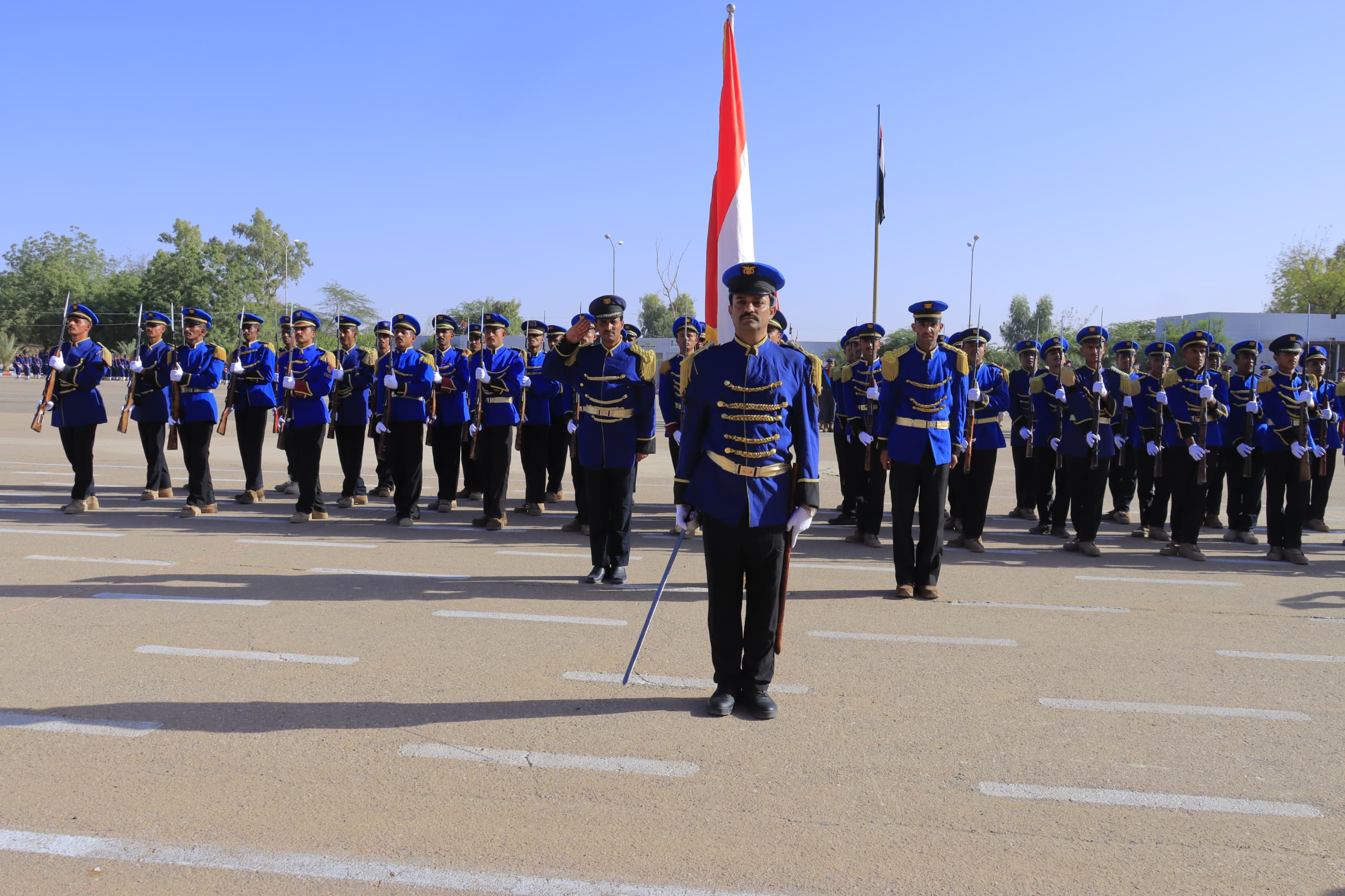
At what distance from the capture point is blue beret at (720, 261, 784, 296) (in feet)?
15.4

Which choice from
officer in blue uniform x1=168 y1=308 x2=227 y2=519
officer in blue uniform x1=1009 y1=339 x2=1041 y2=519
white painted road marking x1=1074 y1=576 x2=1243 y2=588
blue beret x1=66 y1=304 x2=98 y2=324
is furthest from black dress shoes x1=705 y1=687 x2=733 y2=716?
blue beret x1=66 y1=304 x2=98 y2=324

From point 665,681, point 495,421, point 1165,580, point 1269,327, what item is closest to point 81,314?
point 495,421

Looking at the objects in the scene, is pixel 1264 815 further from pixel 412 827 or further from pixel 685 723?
pixel 412 827

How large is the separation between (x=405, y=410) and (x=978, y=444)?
601 cm

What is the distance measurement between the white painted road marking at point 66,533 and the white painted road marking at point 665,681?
604 cm

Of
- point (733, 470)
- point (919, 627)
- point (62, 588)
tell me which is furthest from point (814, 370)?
point (62, 588)

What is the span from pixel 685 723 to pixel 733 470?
1.18 m

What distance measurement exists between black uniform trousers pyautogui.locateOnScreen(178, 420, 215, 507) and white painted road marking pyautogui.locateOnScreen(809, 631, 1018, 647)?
7.31 meters

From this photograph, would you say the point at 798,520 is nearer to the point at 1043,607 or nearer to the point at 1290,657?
the point at 1043,607

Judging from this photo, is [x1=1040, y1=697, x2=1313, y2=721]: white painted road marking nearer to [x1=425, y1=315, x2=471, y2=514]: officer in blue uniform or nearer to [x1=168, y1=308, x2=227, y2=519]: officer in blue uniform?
[x1=425, y1=315, x2=471, y2=514]: officer in blue uniform

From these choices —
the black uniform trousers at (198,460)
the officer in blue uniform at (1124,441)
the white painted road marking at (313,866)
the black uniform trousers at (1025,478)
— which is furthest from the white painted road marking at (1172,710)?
the black uniform trousers at (198,460)

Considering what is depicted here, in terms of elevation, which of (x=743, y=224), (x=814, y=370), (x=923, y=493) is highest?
(x=743, y=224)

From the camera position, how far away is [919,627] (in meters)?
6.33

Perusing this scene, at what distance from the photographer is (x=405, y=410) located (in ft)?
35.2
